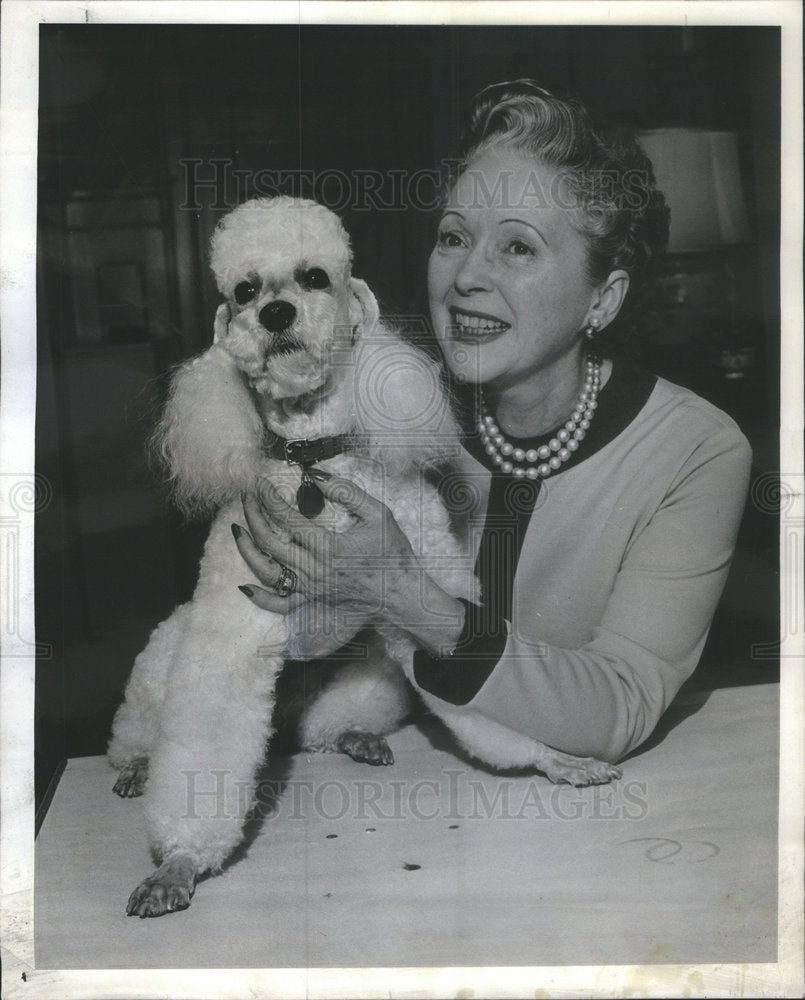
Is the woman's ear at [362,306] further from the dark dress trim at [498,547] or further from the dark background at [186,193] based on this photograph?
the dark dress trim at [498,547]

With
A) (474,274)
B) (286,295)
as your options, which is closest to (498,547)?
(474,274)

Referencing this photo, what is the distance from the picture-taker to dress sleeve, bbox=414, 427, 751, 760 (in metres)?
1.96

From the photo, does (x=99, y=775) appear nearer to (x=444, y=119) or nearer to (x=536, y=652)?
(x=536, y=652)

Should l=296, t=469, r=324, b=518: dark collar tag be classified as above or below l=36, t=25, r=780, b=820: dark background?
below

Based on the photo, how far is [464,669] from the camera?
1.96 m

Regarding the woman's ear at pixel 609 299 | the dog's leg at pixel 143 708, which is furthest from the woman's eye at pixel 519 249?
the dog's leg at pixel 143 708

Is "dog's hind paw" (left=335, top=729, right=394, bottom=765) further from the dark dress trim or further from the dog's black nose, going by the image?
the dog's black nose

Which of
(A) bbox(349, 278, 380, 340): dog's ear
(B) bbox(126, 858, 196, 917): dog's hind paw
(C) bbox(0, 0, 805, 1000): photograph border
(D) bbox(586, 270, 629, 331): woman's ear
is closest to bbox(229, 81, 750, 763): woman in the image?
(D) bbox(586, 270, 629, 331): woman's ear

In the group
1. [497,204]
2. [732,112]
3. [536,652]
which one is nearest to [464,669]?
[536,652]

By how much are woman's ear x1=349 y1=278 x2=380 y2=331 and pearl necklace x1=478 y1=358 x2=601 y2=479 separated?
0.95 feet

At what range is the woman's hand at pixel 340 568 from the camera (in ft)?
6.21

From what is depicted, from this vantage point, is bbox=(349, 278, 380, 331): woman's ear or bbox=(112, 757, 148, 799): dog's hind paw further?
bbox=(112, 757, 148, 799): dog's hind paw

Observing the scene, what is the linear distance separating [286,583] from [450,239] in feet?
2.32

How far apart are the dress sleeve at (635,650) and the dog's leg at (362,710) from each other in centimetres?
7
